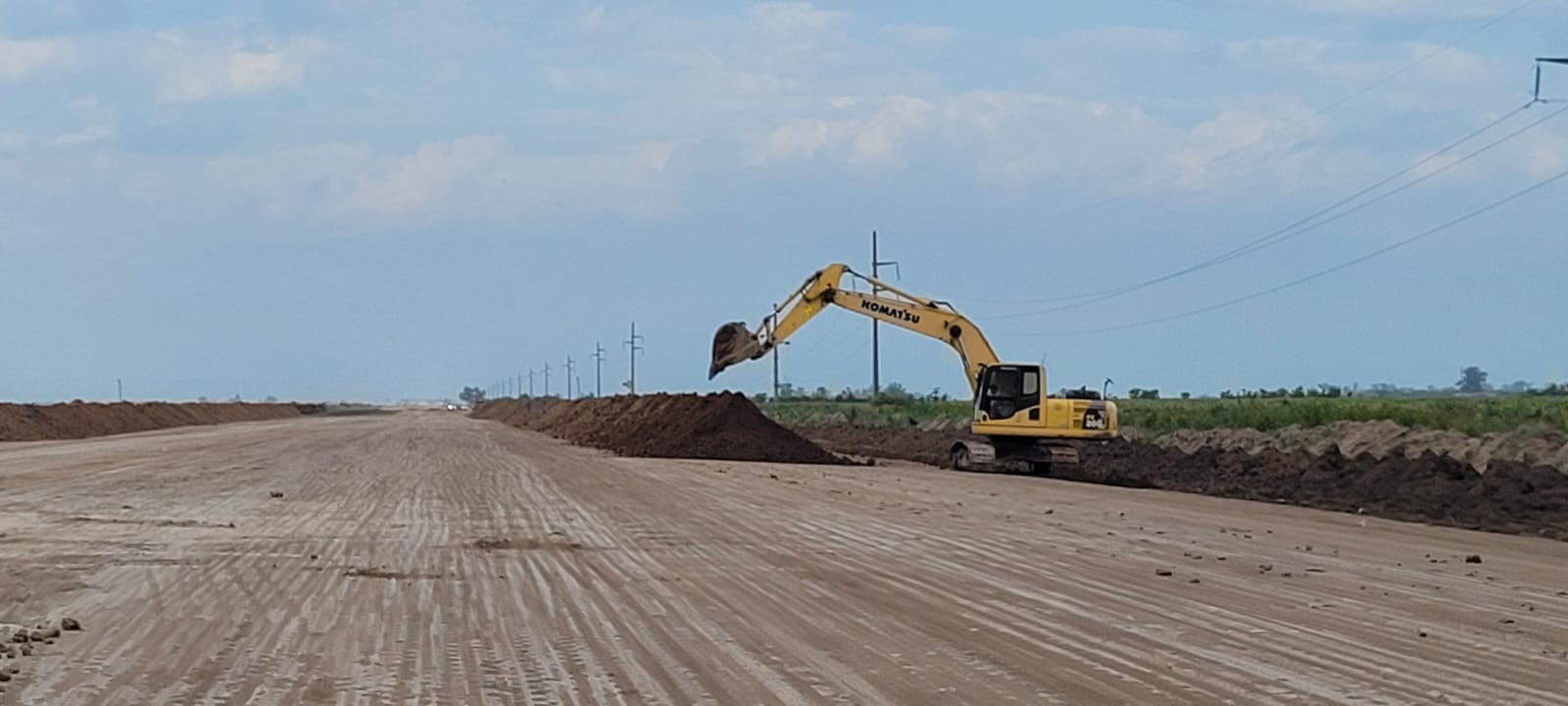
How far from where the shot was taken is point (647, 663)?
958 cm

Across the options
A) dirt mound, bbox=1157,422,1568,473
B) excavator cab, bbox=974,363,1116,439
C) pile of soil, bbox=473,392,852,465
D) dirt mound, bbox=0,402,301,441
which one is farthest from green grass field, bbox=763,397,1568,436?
dirt mound, bbox=0,402,301,441

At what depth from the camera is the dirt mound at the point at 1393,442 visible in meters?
31.5

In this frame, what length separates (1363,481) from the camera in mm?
28875

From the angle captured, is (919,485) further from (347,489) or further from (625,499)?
(347,489)

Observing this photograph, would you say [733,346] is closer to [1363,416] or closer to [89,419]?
[1363,416]

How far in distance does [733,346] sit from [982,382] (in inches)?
216

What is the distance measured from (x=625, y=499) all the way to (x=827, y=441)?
37009mm

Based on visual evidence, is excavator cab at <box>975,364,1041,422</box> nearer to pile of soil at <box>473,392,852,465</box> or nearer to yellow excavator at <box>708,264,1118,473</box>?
yellow excavator at <box>708,264,1118,473</box>

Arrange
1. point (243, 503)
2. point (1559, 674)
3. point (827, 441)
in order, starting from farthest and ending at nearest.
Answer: point (827, 441)
point (243, 503)
point (1559, 674)

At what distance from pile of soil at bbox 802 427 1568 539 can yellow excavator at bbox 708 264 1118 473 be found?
1.44 meters

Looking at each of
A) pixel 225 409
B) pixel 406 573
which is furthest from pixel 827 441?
pixel 225 409

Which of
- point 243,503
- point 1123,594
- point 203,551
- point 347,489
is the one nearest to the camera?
point 1123,594

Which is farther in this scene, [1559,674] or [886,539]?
[886,539]

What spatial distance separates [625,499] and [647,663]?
604 inches
